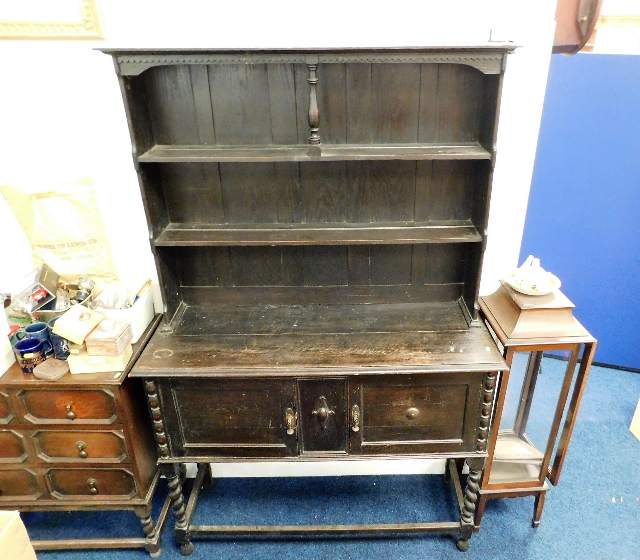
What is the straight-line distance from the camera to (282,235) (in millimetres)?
1790

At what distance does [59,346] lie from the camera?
1.76 meters

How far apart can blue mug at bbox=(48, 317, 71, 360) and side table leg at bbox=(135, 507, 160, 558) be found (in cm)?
65

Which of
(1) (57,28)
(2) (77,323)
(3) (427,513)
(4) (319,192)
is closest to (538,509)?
(3) (427,513)

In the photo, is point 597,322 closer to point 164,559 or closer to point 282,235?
point 282,235

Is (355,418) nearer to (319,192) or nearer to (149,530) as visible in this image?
(319,192)

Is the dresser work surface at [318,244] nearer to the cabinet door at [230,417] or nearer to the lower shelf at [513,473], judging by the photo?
the cabinet door at [230,417]

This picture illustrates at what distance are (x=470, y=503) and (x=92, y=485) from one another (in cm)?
141

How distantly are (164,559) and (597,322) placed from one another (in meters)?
2.59

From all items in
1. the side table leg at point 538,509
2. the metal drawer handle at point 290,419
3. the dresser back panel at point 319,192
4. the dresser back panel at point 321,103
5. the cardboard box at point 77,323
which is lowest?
the side table leg at point 538,509

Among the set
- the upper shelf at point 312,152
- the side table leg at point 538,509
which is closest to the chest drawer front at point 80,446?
the upper shelf at point 312,152

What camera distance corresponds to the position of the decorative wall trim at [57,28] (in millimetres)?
1666

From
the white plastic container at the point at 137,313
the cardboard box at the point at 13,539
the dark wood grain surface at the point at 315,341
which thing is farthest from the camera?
the white plastic container at the point at 137,313

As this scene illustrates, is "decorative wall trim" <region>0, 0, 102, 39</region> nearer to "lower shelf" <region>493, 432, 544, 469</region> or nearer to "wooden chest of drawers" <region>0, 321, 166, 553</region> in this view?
"wooden chest of drawers" <region>0, 321, 166, 553</region>

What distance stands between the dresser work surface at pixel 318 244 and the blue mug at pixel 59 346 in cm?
30
